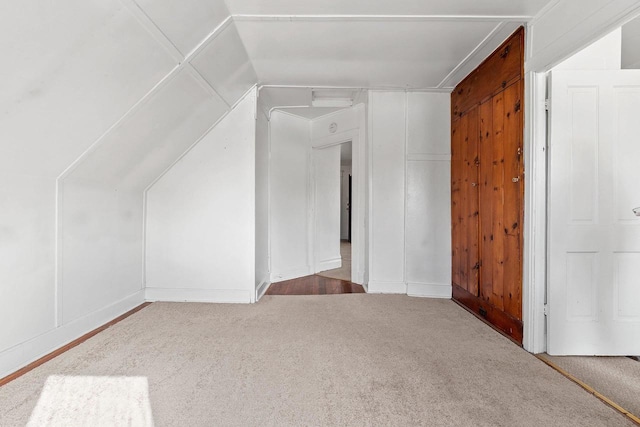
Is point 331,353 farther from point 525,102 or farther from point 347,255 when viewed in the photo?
point 347,255

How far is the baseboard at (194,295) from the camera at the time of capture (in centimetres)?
295

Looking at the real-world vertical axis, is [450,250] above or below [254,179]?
below

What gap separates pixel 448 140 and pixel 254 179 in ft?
6.97

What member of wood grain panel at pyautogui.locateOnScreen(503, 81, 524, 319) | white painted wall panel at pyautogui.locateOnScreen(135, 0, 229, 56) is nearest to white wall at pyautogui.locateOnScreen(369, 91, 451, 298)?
wood grain panel at pyautogui.locateOnScreen(503, 81, 524, 319)

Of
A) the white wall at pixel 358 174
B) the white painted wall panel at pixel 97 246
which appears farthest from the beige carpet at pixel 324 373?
the white wall at pixel 358 174

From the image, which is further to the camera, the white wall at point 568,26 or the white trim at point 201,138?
the white trim at point 201,138

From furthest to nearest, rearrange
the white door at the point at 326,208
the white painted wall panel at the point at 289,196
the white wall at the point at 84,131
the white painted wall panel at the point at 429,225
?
the white door at the point at 326,208
the white painted wall panel at the point at 289,196
the white painted wall panel at the point at 429,225
the white wall at the point at 84,131

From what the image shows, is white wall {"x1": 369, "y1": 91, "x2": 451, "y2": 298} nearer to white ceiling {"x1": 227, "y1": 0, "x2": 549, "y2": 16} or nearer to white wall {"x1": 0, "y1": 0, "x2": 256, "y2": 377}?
white ceiling {"x1": 227, "y1": 0, "x2": 549, "y2": 16}

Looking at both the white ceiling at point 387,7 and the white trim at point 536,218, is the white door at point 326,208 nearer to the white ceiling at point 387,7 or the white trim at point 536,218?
the white ceiling at point 387,7

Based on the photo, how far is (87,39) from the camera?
1.37m

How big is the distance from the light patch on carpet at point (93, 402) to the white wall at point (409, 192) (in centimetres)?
236

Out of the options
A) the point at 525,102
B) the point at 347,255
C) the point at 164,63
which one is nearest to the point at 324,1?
the point at 164,63

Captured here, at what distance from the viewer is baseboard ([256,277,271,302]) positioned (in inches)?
122

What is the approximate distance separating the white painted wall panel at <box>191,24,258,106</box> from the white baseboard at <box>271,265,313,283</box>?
2104 mm
